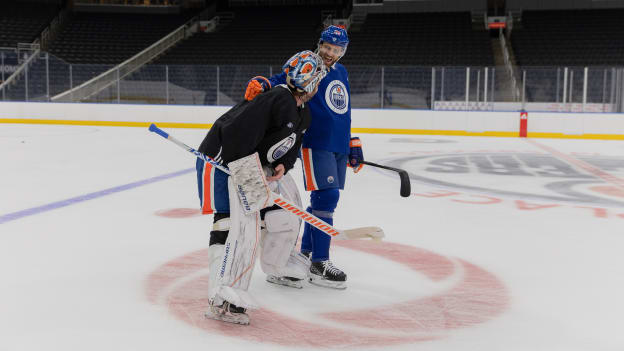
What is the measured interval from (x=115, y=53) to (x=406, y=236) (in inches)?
759

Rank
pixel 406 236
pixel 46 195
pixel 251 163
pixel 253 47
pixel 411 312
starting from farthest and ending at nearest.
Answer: pixel 253 47 → pixel 46 195 → pixel 406 236 → pixel 411 312 → pixel 251 163

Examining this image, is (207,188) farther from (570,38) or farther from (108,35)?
(108,35)

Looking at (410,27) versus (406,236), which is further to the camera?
(410,27)

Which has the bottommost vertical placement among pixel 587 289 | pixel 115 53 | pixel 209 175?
pixel 587 289

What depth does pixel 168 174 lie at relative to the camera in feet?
21.2

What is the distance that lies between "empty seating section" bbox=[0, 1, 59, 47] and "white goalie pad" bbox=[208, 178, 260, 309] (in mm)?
20936

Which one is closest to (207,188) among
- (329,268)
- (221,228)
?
(221,228)

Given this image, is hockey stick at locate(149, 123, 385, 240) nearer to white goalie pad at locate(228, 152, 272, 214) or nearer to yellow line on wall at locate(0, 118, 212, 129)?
white goalie pad at locate(228, 152, 272, 214)

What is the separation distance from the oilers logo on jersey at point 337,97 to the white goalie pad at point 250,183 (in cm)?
74

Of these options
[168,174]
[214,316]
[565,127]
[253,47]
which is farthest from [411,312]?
[253,47]

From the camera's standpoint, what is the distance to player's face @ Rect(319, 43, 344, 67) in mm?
2682

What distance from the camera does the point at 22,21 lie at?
21672 millimetres

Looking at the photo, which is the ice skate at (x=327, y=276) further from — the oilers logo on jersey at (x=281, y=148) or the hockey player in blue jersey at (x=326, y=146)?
the oilers logo on jersey at (x=281, y=148)

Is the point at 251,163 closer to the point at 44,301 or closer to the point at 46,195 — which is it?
the point at 44,301
